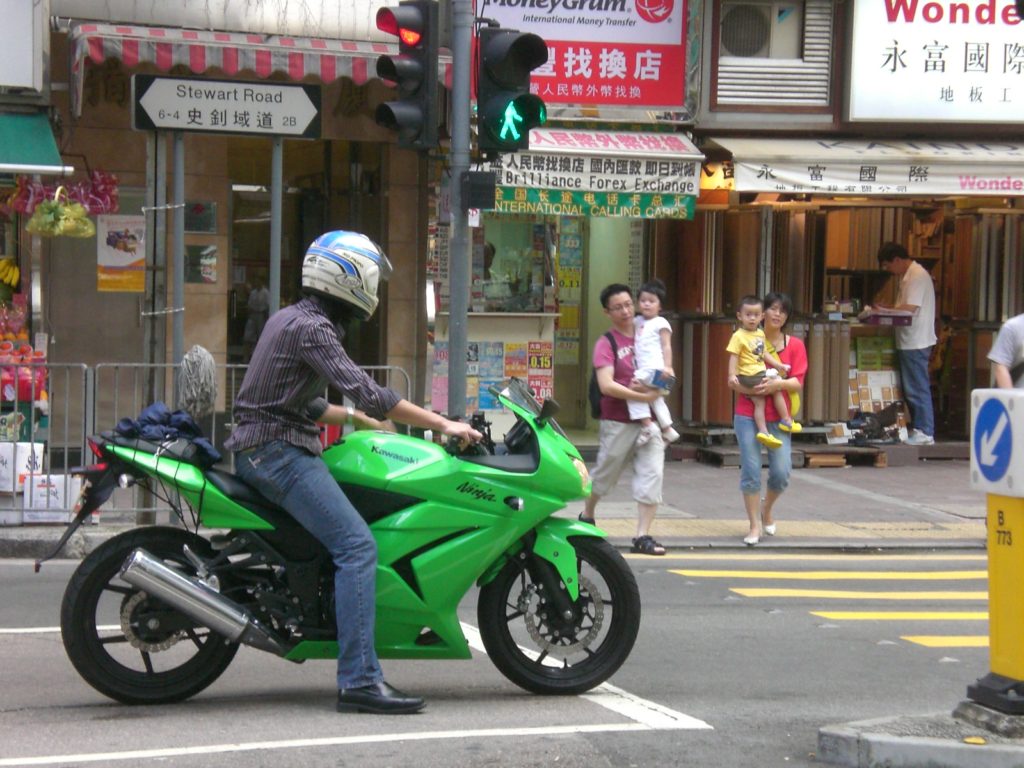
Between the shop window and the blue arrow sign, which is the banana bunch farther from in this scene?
the blue arrow sign

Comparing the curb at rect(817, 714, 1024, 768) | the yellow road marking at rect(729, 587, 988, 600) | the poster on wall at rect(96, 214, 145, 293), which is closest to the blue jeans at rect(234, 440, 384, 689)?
the curb at rect(817, 714, 1024, 768)

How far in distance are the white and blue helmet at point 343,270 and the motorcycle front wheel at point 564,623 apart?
4.17 ft

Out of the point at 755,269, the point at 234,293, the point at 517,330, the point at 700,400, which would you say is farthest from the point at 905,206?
the point at 234,293

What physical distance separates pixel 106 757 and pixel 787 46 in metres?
11.8

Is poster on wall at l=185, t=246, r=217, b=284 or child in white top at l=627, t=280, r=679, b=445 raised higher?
poster on wall at l=185, t=246, r=217, b=284

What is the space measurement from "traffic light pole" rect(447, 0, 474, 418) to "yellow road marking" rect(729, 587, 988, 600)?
2.27 meters

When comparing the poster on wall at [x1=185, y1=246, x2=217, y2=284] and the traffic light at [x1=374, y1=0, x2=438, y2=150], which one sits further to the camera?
the poster on wall at [x1=185, y1=246, x2=217, y2=284]

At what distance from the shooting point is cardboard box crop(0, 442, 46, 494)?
33.7 ft

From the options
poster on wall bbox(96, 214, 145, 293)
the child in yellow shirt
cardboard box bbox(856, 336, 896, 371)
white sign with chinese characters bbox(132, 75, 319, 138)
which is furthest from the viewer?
cardboard box bbox(856, 336, 896, 371)

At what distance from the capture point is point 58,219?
11969 millimetres

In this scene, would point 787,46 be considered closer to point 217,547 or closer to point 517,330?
point 517,330

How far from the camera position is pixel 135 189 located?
13664mm

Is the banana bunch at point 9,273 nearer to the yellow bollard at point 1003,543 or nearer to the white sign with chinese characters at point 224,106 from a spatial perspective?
the white sign with chinese characters at point 224,106

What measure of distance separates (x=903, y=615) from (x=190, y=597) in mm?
4640
